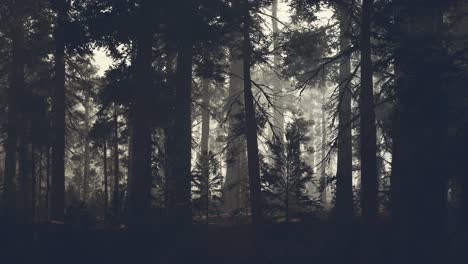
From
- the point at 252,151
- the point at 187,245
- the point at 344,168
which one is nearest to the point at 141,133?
the point at 252,151

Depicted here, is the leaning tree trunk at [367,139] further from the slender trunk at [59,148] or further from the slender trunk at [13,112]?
the slender trunk at [13,112]

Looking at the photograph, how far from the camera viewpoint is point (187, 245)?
14.4m

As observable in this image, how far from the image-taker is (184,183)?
50.6 ft

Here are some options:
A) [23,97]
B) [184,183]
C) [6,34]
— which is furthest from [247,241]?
[6,34]

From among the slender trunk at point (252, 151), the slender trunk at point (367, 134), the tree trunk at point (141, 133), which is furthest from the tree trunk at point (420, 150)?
the tree trunk at point (141, 133)

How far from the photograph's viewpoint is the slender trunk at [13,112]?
2345 centimetres

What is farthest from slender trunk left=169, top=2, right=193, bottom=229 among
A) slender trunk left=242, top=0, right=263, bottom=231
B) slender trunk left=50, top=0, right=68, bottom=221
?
slender trunk left=50, top=0, right=68, bottom=221

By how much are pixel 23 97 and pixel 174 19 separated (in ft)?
40.1

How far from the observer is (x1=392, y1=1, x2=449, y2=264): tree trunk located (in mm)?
12664

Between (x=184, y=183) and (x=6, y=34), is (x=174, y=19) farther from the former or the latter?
(x=6, y=34)

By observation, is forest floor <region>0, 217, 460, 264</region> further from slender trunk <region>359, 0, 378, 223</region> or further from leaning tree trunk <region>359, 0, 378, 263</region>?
slender trunk <region>359, 0, 378, 223</region>

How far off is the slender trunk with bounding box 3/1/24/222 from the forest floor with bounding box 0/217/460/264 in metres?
8.58

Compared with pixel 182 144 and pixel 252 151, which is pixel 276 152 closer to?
pixel 252 151

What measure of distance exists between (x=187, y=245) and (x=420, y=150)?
728cm
